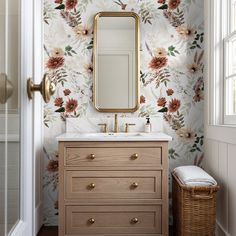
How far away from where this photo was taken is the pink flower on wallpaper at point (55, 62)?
2.64 meters

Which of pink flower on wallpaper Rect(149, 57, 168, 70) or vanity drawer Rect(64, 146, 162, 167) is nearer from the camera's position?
vanity drawer Rect(64, 146, 162, 167)

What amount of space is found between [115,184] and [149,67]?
3.68 feet

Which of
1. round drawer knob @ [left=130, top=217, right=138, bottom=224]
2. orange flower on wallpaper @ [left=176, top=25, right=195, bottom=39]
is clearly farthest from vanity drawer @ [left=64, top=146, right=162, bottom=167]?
orange flower on wallpaper @ [left=176, top=25, right=195, bottom=39]

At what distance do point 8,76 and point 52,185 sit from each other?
2.02m

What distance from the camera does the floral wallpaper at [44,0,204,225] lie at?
264 centimetres

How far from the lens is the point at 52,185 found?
8.66 feet

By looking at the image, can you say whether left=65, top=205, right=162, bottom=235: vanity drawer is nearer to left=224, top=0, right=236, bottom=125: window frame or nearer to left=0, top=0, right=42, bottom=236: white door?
left=224, top=0, right=236, bottom=125: window frame

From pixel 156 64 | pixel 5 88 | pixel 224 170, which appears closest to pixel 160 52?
pixel 156 64

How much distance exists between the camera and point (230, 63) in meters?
2.23

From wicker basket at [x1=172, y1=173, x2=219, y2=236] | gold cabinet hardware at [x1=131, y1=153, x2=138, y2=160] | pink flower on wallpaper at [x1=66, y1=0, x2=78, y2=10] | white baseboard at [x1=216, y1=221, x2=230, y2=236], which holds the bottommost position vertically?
white baseboard at [x1=216, y1=221, x2=230, y2=236]

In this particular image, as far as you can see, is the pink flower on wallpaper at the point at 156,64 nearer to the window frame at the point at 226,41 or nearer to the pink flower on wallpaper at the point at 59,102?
the window frame at the point at 226,41

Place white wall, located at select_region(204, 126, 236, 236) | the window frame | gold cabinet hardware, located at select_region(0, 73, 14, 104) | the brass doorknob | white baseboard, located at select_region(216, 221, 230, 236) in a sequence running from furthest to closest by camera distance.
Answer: the window frame → white baseboard, located at select_region(216, 221, 230, 236) → white wall, located at select_region(204, 126, 236, 236) → the brass doorknob → gold cabinet hardware, located at select_region(0, 73, 14, 104)

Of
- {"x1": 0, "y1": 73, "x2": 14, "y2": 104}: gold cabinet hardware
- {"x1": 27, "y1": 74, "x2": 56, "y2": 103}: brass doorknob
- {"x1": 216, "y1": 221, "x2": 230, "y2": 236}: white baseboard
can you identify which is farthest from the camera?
{"x1": 216, "y1": 221, "x2": 230, "y2": 236}: white baseboard

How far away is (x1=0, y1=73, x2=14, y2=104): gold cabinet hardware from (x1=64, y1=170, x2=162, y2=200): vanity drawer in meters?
1.44
